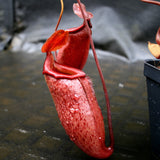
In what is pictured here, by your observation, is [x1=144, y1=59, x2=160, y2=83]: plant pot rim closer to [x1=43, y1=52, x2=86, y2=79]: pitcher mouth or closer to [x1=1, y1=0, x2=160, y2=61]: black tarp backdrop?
[x1=43, y1=52, x2=86, y2=79]: pitcher mouth

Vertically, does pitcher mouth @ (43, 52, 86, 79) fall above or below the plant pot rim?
below

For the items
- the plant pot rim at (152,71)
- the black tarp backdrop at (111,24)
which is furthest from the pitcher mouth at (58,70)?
the black tarp backdrop at (111,24)

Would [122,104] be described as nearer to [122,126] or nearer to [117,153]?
[122,126]

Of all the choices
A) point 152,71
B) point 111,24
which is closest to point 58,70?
point 152,71

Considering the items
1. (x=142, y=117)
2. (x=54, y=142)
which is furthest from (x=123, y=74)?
(x=54, y=142)

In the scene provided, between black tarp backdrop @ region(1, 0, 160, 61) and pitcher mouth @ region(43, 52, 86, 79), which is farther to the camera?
black tarp backdrop @ region(1, 0, 160, 61)

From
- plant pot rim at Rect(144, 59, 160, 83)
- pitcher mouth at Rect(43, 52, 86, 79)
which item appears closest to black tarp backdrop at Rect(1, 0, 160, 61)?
plant pot rim at Rect(144, 59, 160, 83)

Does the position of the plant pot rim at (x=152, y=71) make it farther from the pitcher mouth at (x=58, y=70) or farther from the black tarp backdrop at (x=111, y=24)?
the black tarp backdrop at (x=111, y=24)

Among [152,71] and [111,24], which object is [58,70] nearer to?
[152,71]
